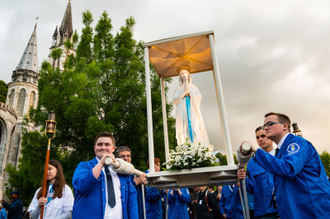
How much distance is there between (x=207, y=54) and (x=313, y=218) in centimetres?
526

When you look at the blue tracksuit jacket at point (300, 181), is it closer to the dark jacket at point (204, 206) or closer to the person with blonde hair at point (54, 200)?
the person with blonde hair at point (54, 200)

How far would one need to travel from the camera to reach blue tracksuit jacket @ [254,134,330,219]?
2.10m

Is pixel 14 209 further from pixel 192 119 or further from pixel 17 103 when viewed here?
pixel 17 103

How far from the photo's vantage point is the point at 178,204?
18.7 ft

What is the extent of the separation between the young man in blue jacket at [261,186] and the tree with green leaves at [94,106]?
6138mm

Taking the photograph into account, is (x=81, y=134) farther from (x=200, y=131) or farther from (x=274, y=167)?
(x=274, y=167)

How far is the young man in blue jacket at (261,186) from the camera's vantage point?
10.4ft

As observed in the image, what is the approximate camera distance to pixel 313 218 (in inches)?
81.6

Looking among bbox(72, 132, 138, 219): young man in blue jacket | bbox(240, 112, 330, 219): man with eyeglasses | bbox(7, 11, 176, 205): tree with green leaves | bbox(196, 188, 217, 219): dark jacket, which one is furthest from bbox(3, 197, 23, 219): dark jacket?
bbox(240, 112, 330, 219): man with eyeglasses

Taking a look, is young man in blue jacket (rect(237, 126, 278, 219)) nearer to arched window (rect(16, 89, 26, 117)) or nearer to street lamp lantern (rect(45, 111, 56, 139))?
street lamp lantern (rect(45, 111, 56, 139))

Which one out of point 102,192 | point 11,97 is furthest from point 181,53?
point 11,97

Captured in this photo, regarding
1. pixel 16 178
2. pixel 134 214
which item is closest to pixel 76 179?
pixel 134 214

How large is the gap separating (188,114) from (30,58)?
173 feet

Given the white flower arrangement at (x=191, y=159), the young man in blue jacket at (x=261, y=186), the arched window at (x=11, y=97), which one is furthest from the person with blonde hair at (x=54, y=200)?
the arched window at (x=11, y=97)
